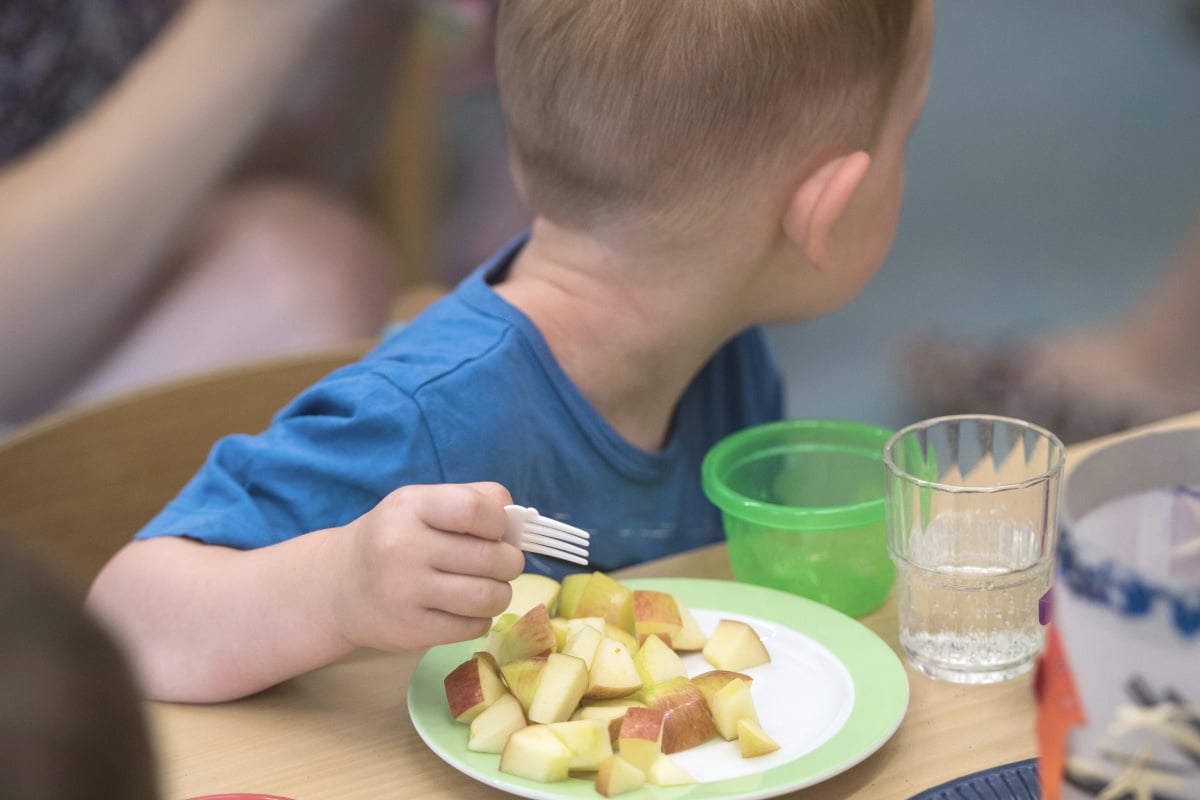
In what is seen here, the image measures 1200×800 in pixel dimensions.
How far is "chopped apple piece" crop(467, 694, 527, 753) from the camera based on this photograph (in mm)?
644

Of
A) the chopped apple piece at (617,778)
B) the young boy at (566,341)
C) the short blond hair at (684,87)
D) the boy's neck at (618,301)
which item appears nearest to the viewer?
the chopped apple piece at (617,778)

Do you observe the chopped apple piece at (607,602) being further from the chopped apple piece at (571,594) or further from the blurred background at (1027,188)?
the blurred background at (1027,188)

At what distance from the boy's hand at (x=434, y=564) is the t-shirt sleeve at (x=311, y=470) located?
0.13 m

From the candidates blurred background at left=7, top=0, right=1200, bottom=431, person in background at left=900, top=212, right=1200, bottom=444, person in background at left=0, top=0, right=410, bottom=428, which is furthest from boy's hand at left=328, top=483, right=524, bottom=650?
person in background at left=900, top=212, right=1200, bottom=444

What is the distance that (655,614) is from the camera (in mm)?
750

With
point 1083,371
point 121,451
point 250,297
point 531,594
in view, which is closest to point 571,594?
point 531,594

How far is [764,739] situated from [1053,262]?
267 cm

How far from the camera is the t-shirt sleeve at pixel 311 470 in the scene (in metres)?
0.81

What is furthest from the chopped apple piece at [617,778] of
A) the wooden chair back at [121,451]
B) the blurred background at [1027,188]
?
the blurred background at [1027,188]

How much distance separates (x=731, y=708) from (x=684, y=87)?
15.8 inches

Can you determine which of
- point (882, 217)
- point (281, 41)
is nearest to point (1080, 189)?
point (281, 41)

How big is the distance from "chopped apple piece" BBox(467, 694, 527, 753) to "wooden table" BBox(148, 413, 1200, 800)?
22 mm

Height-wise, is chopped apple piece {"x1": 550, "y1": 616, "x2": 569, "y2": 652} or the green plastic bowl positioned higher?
chopped apple piece {"x1": 550, "y1": 616, "x2": 569, "y2": 652}

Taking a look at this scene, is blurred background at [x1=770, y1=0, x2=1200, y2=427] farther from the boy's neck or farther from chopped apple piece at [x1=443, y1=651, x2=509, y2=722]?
chopped apple piece at [x1=443, y1=651, x2=509, y2=722]
